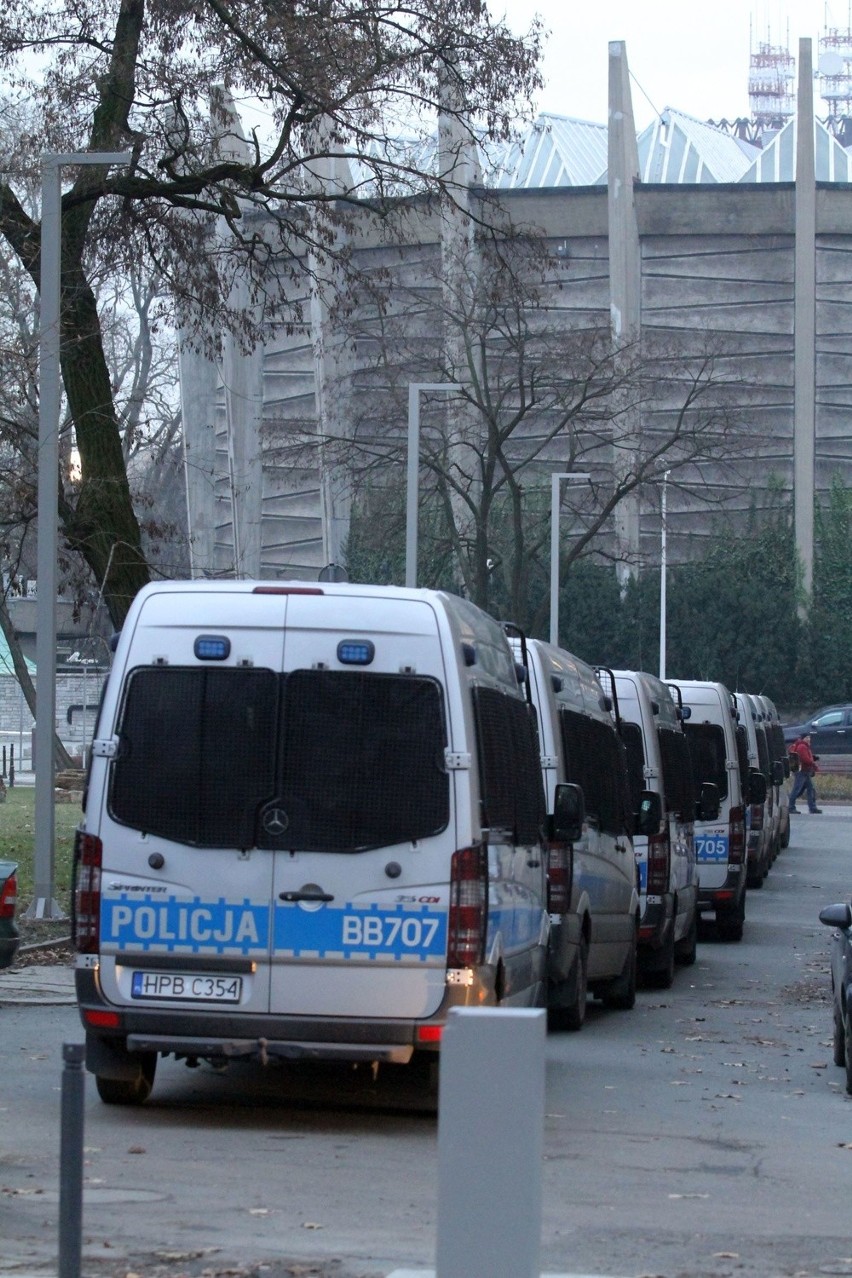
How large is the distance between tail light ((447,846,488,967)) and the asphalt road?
810 mm

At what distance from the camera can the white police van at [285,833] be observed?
343 inches

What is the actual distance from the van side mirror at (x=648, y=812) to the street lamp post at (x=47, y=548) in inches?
209

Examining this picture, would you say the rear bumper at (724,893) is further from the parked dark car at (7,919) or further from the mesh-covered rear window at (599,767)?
the parked dark car at (7,919)

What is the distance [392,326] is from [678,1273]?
35.4m

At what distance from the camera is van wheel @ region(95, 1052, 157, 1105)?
9398mm

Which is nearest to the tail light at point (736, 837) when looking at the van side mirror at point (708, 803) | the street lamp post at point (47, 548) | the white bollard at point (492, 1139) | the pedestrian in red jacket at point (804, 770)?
the van side mirror at point (708, 803)

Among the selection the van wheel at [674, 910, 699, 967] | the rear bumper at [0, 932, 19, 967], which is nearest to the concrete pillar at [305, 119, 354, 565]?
the van wheel at [674, 910, 699, 967]

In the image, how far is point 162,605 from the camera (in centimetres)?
913

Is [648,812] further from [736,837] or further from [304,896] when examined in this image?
[304,896]

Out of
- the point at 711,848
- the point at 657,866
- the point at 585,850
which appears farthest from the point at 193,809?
the point at 711,848

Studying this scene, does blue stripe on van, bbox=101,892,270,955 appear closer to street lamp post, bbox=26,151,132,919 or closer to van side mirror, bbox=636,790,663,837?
van side mirror, bbox=636,790,663,837

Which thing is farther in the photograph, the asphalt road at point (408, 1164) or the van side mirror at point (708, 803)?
the van side mirror at point (708, 803)

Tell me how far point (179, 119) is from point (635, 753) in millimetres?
8760

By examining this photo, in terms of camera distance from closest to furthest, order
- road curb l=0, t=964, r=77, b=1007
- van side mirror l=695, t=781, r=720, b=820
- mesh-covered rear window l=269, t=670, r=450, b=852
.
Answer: mesh-covered rear window l=269, t=670, r=450, b=852 < road curb l=0, t=964, r=77, b=1007 < van side mirror l=695, t=781, r=720, b=820
